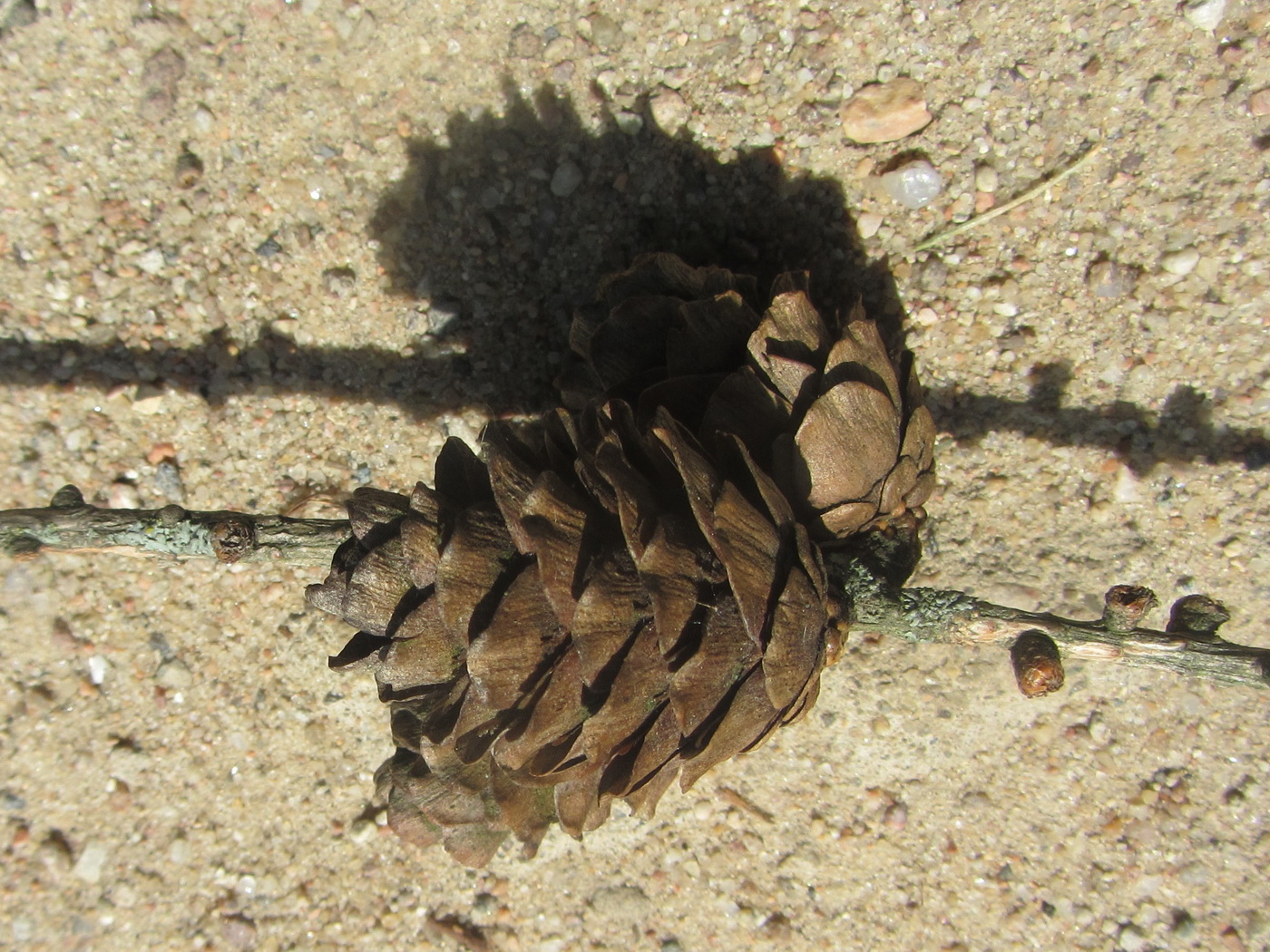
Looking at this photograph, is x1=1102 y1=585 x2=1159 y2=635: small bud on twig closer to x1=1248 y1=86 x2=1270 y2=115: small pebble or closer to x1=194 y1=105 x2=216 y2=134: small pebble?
x1=1248 y1=86 x2=1270 y2=115: small pebble

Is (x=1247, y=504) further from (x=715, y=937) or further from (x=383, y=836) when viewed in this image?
(x=383, y=836)

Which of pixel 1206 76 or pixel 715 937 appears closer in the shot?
pixel 1206 76

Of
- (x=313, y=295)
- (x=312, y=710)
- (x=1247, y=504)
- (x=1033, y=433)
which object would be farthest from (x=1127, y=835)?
(x=313, y=295)

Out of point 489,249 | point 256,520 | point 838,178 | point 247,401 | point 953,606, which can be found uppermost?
point 838,178

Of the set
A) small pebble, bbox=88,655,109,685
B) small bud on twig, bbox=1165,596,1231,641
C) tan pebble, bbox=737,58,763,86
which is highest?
tan pebble, bbox=737,58,763,86

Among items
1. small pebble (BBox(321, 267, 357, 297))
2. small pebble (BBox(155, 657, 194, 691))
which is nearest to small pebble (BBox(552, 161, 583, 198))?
small pebble (BBox(321, 267, 357, 297))

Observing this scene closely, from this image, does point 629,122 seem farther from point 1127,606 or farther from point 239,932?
point 239,932
